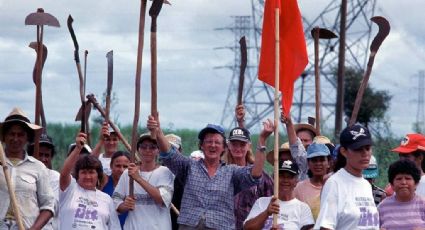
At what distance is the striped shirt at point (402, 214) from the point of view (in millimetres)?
11234

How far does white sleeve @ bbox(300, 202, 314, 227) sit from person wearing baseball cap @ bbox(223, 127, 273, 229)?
68 centimetres

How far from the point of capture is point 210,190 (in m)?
11.8

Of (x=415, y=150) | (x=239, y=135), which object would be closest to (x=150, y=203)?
(x=239, y=135)

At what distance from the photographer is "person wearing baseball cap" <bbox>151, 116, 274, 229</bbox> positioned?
1166 centimetres

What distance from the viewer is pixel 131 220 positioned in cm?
1195

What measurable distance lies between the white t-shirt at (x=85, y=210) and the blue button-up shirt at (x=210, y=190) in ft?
2.24

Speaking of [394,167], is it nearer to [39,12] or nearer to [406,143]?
[406,143]

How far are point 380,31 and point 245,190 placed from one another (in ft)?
7.04

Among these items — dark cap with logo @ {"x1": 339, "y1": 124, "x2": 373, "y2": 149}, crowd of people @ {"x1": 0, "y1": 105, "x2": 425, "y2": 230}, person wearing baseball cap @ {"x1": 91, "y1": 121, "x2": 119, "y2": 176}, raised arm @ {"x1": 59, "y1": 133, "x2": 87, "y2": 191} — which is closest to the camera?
dark cap with logo @ {"x1": 339, "y1": 124, "x2": 373, "y2": 149}

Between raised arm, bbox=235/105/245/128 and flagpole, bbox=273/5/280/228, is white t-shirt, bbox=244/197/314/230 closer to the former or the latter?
flagpole, bbox=273/5/280/228

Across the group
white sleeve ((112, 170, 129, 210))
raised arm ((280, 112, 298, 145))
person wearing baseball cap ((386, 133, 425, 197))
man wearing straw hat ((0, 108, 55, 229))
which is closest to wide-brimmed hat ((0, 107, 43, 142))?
man wearing straw hat ((0, 108, 55, 229))

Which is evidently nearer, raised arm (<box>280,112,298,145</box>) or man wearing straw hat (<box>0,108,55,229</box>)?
man wearing straw hat (<box>0,108,55,229</box>)

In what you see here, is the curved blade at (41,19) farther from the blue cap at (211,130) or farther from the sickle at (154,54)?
the blue cap at (211,130)

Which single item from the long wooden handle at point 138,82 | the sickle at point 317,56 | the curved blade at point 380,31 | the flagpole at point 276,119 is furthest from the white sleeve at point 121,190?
the curved blade at point 380,31
